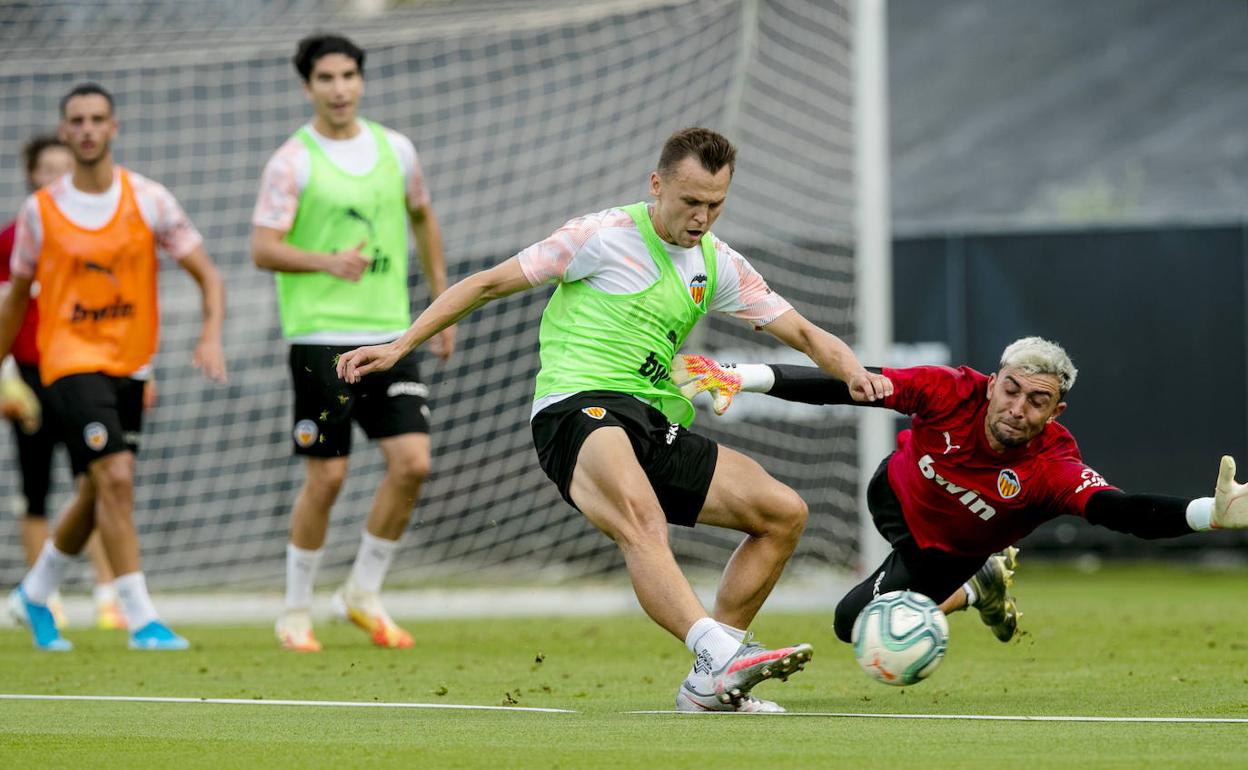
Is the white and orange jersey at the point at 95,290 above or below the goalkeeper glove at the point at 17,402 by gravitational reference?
above

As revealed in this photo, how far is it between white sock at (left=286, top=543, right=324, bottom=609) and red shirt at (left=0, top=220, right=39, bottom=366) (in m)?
2.28

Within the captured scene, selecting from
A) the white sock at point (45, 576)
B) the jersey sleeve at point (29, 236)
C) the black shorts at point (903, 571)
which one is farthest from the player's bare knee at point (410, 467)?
the black shorts at point (903, 571)

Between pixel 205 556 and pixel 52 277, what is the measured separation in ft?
15.4

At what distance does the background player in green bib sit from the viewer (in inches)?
346

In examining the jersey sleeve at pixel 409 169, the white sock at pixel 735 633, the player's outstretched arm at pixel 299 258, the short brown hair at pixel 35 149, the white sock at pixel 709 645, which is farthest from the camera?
the short brown hair at pixel 35 149

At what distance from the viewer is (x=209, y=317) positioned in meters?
9.39

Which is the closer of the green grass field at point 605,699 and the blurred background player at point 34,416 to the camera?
the green grass field at point 605,699

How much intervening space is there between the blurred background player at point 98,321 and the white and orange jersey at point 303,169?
686 mm

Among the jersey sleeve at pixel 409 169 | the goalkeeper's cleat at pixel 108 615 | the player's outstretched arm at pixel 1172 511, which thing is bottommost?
the goalkeeper's cleat at pixel 108 615

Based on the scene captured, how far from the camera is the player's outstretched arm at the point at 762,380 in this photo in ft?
21.4

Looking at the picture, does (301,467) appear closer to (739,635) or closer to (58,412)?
(58,412)

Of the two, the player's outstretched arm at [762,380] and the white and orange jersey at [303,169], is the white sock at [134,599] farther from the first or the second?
the player's outstretched arm at [762,380]

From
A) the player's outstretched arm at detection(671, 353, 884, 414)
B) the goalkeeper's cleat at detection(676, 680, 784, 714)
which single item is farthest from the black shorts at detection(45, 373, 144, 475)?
the goalkeeper's cleat at detection(676, 680, 784, 714)

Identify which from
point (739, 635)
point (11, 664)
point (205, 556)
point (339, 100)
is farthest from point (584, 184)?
point (739, 635)
